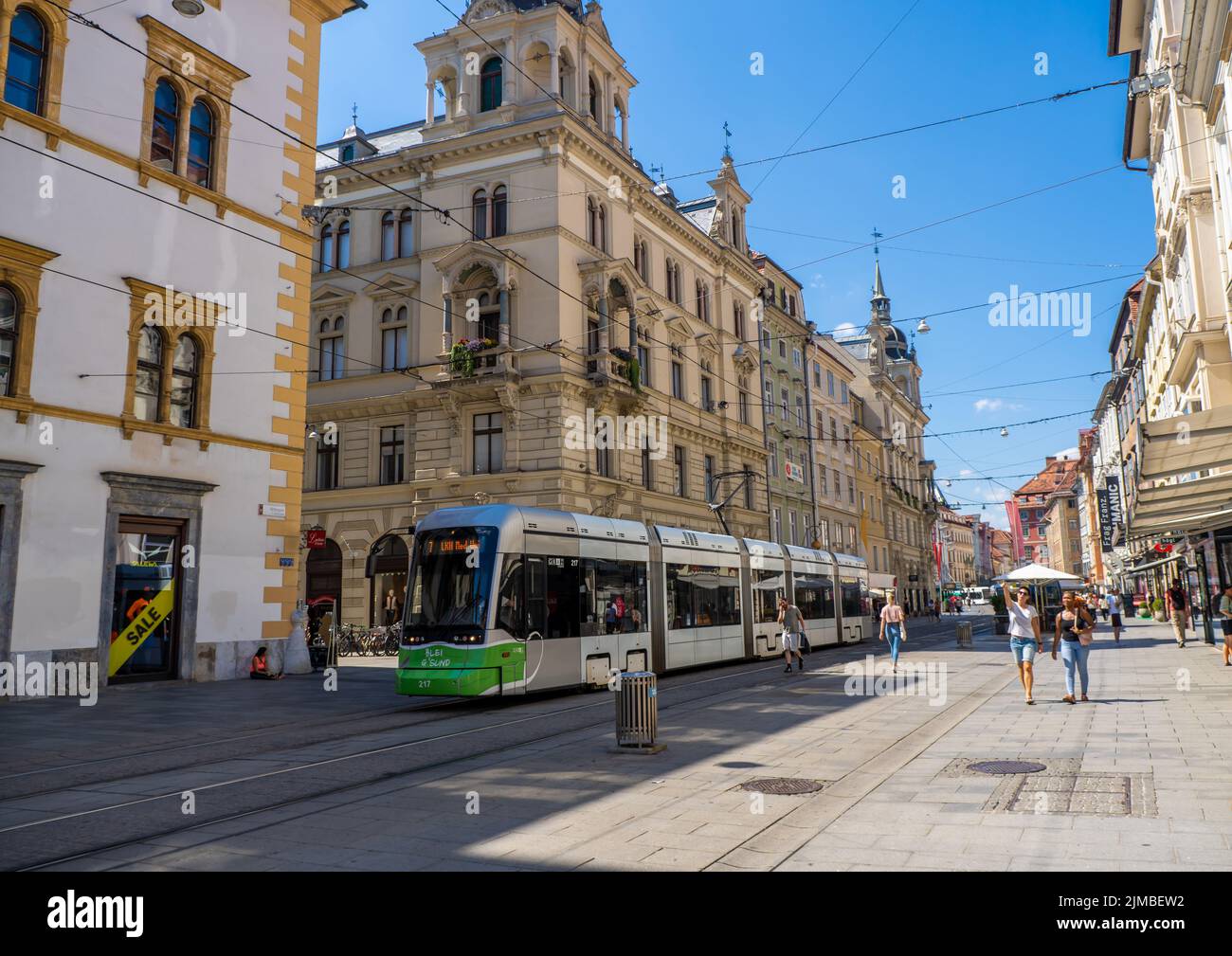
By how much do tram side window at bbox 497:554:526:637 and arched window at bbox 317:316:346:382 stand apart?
74.5 feet

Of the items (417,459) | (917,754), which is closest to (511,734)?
(917,754)

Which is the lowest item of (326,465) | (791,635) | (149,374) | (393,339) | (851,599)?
(791,635)

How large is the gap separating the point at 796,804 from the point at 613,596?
10.9 m

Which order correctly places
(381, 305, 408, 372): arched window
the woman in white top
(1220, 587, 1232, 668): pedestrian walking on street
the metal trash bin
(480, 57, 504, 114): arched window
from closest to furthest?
the metal trash bin → the woman in white top → (1220, 587, 1232, 668): pedestrian walking on street → (480, 57, 504, 114): arched window → (381, 305, 408, 372): arched window

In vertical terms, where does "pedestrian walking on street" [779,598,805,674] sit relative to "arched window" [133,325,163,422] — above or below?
below

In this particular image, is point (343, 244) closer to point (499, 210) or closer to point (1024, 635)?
point (499, 210)

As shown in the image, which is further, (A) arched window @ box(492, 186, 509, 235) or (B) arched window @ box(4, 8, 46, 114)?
(A) arched window @ box(492, 186, 509, 235)

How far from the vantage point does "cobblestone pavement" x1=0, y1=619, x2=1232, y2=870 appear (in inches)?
230

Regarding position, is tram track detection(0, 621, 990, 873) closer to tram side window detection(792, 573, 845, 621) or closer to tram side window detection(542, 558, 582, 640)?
tram side window detection(542, 558, 582, 640)

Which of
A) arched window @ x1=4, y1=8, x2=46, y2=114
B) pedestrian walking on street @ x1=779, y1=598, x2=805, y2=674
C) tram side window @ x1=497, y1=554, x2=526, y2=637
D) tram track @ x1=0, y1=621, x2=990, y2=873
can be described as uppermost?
arched window @ x1=4, y1=8, x2=46, y2=114

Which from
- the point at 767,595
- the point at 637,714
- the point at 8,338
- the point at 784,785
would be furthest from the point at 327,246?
the point at 784,785

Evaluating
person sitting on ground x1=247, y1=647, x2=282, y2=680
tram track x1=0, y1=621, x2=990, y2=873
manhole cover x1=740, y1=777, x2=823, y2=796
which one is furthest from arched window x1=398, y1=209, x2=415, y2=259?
manhole cover x1=740, y1=777, x2=823, y2=796

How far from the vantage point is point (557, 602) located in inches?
639
